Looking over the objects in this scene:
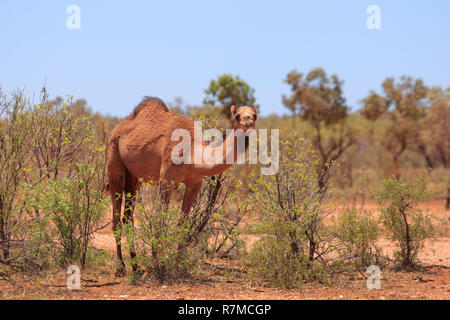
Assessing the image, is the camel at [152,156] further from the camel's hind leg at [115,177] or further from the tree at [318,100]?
the tree at [318,100]

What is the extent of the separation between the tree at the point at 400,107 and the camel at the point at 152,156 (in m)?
21.1

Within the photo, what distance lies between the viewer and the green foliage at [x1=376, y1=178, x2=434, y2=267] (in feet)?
28.3

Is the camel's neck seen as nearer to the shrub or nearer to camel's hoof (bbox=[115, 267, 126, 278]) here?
the shrub

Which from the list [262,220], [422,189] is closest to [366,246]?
[422,189]

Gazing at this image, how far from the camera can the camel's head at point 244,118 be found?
6.61m

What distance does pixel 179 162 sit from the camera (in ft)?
24.0

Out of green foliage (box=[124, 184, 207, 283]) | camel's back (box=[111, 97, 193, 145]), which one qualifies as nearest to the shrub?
green foliage (box=[124, 184, 207, 283])

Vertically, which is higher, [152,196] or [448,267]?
[152,196]

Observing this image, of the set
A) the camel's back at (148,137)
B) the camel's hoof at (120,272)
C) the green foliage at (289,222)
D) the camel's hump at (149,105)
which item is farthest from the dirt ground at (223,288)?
the camel's hump at (149,105)

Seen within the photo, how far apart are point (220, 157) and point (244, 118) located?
0.60 metres

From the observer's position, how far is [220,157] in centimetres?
677

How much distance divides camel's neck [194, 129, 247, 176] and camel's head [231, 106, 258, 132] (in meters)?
0.14
